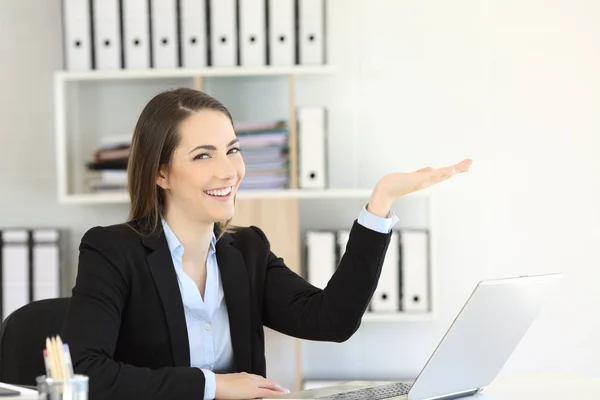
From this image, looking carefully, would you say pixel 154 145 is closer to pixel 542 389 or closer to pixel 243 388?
pixel 243 388

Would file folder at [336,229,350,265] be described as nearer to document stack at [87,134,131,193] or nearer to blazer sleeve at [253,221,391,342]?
document stack at [87,134,131,193]

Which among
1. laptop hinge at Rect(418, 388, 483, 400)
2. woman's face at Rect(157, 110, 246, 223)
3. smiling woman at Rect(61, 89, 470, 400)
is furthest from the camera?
woman's face at Rect(157, 110, 246, 223)

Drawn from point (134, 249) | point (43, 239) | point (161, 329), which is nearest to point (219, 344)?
point (161, 329)

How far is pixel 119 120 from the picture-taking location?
11.1 feet

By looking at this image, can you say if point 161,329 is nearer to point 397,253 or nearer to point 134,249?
point 134,249

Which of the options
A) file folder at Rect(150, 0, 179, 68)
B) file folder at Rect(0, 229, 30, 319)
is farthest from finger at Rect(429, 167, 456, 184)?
file folder at Rect(0, 229, 30, 319)

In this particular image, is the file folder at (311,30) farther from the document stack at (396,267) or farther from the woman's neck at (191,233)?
the woman's neck at (191,233)

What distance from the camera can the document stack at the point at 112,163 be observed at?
3.19 meters

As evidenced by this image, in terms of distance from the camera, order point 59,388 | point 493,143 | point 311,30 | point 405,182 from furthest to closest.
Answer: point 493,143
point 311,30
point 405,182
point 59,388

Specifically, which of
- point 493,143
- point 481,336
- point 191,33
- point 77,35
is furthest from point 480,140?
point 481,336

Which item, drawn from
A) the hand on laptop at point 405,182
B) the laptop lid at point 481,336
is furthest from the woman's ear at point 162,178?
the laptop lid at point 481,336

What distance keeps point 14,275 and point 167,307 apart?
66.8 inches

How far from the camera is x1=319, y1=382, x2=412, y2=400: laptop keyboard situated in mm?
1406

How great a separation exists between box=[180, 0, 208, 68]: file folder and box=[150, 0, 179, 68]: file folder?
31 mm
